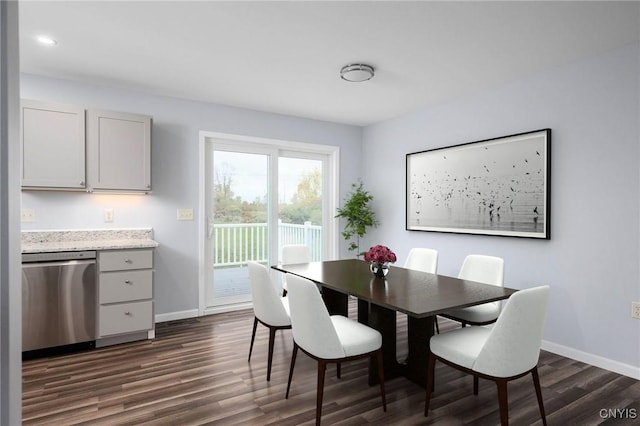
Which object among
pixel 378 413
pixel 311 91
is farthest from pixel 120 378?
pixel 311 91

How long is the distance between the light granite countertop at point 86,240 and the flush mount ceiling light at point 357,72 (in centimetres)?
240

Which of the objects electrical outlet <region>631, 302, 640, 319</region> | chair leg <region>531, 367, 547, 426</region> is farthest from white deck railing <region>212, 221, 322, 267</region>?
electrical outlet <region>631, 302, 640, 319</region>

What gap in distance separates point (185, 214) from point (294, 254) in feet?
4.53

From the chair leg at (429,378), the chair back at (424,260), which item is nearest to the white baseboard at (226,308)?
the chair back at (424,260)

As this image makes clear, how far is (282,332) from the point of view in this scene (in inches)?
148

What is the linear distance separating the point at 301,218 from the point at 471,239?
7.41 feet

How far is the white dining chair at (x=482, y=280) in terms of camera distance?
2787 millimetres

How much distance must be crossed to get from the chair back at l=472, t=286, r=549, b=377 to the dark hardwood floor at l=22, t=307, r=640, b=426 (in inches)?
20.0

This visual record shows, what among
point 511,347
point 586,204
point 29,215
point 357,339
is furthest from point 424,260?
point 29,215

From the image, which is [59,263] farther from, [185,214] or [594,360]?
[594,360]

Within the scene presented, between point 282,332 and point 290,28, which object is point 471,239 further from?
point 290,28

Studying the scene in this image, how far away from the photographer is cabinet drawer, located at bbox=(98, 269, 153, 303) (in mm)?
3283

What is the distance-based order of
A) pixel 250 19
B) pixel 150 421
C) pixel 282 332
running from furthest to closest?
pixel 282 332, pixel 250 19, pixel 150 421

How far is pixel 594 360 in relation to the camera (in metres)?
2.97
